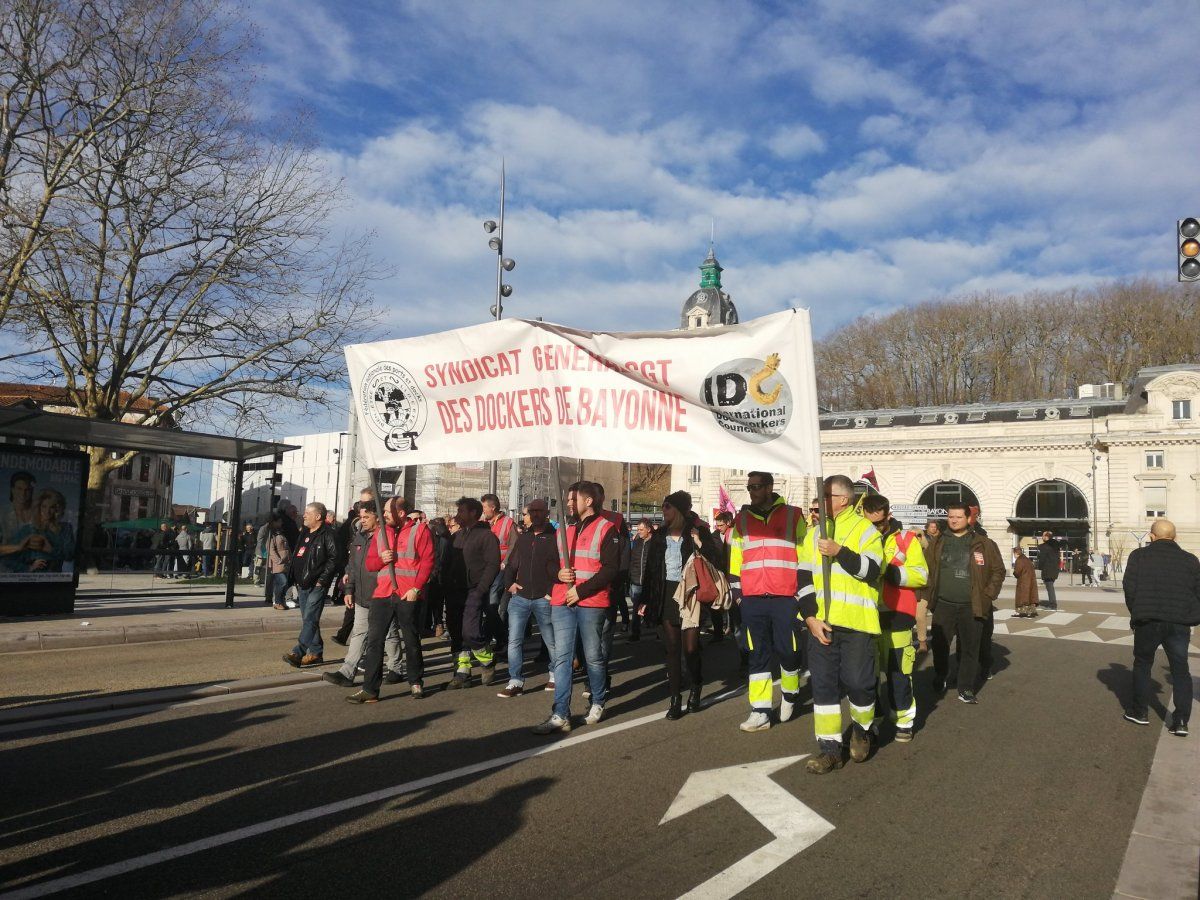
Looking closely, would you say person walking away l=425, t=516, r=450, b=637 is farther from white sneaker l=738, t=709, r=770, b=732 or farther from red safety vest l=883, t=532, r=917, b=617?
red safety vest l=883, t=532, r=917, b=617

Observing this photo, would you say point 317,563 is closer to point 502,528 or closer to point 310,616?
point 310,616

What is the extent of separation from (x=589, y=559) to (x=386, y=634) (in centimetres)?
202

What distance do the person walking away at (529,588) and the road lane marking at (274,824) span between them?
4.98 feet

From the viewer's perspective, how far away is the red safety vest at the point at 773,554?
659 centimetres

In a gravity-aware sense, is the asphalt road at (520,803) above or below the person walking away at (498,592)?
below

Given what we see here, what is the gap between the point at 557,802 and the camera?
4.85 m

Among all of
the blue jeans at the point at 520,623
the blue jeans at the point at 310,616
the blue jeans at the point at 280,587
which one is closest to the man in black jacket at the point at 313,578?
the blue jeans at the point at 310,616

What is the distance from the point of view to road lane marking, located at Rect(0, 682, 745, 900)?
3.64 metres

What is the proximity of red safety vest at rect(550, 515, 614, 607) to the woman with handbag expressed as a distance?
2.81 ft

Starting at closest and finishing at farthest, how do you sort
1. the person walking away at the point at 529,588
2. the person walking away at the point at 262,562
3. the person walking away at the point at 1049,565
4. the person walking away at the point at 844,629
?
the person walking away at the point at 844,629 → the person walking away at the point at 529,588 → the person walking away at the point at 262,562 → the person walking away at the point at 1049,565

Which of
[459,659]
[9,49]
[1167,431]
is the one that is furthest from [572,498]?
[1167,431]

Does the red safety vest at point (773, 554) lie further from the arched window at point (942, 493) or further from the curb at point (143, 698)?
the arched window at point (942, 493)

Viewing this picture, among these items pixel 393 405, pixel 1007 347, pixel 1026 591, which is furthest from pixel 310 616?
pixel 1007 347

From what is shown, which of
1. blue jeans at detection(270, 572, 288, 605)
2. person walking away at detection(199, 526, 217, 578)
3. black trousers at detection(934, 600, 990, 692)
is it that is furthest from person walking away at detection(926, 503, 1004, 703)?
person walking away at detection(199, 526, 217, 578)
